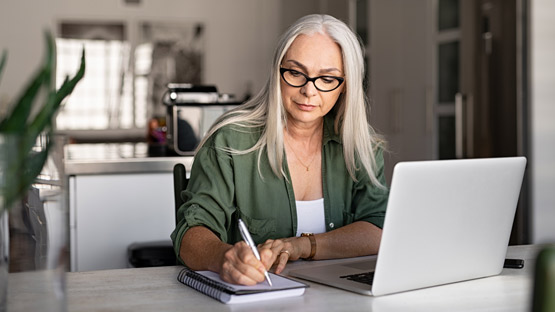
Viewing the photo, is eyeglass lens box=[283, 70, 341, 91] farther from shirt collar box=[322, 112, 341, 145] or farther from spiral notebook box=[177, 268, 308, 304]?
spiral notebook box=[177, 268, 308, 304]

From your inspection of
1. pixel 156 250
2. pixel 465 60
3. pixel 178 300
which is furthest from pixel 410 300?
pixel 465 60

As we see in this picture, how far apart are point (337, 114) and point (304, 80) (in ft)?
0.68

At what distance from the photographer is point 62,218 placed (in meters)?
0.88

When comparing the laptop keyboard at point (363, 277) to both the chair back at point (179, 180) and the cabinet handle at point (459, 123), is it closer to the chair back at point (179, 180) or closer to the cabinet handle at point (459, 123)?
the chair back at point (179, 180)

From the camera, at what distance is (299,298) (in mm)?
1176

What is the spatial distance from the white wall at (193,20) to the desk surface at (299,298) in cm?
561

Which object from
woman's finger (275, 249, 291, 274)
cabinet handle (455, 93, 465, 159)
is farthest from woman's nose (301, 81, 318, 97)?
cabinet handle (455, 93, 465, 159)

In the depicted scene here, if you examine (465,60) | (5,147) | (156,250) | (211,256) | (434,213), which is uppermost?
(465,60)

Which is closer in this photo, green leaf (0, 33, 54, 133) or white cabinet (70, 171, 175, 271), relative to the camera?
green leaf (0, 33, 54, 133)

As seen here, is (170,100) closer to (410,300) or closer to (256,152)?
(256,152)

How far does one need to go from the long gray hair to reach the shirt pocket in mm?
126

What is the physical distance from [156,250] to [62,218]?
156cm

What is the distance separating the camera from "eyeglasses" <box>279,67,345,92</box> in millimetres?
1706

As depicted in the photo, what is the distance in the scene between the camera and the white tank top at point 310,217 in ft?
5.93
